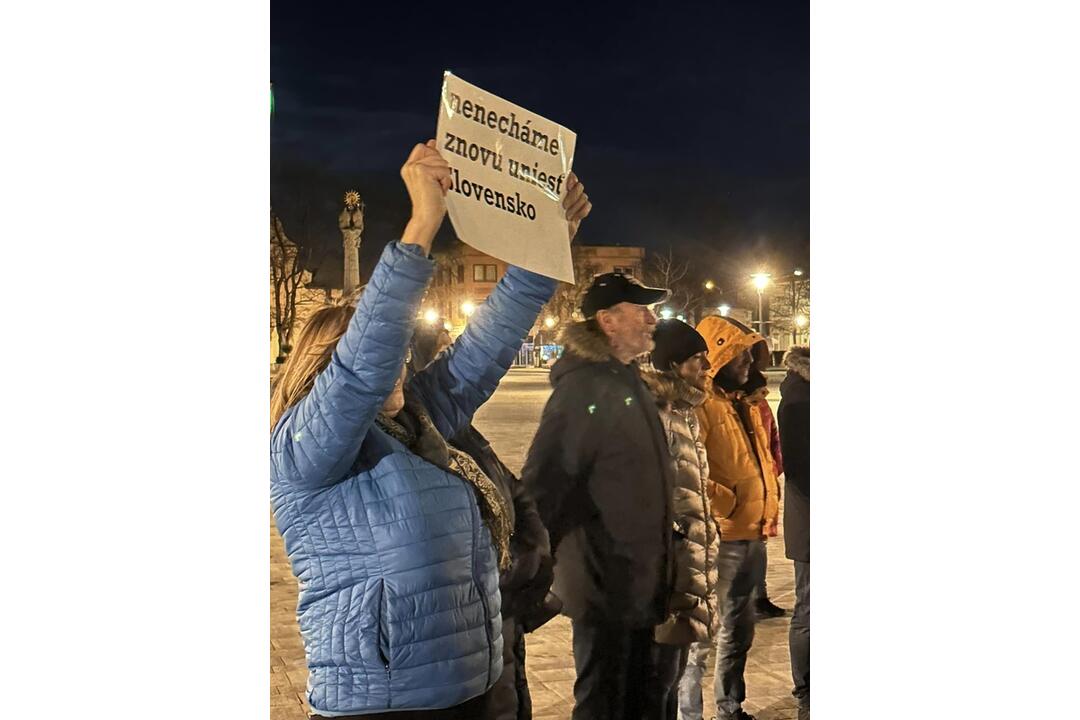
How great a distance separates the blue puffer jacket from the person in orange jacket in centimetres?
88

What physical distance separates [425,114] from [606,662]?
63.7 inches

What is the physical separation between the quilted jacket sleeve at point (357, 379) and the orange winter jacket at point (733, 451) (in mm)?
1070

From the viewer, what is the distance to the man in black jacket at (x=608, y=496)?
144 inches

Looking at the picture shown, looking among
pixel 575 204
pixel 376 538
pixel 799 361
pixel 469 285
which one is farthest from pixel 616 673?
pixel 575 204

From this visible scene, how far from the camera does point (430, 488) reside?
3.28 m

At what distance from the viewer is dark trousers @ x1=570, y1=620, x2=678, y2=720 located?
3711mm

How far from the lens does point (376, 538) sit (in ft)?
10.6

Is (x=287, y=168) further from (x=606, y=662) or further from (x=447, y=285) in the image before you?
(x=606, y=662)

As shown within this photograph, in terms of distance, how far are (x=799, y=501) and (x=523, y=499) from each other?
0.95 meters

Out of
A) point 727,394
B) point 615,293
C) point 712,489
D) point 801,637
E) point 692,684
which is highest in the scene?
point 615,293

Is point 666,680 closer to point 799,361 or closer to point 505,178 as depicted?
point 799,361

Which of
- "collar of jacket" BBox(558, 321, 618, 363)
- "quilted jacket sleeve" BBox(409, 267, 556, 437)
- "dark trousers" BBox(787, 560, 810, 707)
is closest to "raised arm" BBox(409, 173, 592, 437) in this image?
"quilted jacket sleeve" BBox(409, 267, 556, 437)

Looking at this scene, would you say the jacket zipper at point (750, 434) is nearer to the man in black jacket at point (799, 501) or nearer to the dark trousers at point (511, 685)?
the man in black jacket at point (799, 501)

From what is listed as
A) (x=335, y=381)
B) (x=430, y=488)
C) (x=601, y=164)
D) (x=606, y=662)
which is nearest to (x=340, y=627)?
(x=430, y=488)
